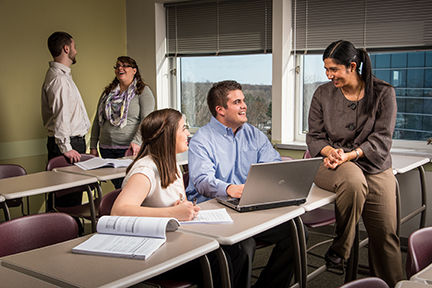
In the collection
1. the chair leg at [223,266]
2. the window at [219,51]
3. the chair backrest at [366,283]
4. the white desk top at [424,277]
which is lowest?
the chair leg at [223,266]

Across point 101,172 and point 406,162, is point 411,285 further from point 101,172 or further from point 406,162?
point 101,172

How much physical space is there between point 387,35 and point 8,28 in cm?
327

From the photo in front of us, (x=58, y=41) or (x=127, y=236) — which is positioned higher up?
(x=58, y=41)

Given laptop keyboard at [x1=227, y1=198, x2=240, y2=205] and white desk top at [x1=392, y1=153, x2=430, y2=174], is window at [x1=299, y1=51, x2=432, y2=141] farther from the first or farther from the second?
laptop keyboard at [x1=227, y1=198, x2=240, y2=205]

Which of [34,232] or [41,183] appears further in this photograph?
[41,183]

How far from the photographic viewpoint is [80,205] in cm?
398

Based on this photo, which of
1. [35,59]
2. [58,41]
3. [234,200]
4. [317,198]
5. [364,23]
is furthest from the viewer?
[35,59]

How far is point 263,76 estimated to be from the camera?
5137 mm

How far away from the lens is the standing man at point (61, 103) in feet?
13.9

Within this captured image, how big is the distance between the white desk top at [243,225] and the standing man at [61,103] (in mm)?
2012

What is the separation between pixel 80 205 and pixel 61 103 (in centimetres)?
88

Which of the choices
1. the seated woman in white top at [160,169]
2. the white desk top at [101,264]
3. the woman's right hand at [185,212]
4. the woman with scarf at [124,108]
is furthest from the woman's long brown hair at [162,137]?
the woman with scarf at [124,108]

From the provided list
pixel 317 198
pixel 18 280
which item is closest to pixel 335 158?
pixel 317 198

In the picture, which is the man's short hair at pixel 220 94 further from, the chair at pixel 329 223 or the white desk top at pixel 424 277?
the white desk top at pixel 424 277
